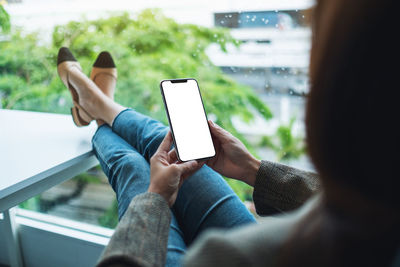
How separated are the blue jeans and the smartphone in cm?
5

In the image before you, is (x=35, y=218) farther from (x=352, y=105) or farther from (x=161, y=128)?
(x=352, y=105)

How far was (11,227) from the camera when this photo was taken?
1.19 metres

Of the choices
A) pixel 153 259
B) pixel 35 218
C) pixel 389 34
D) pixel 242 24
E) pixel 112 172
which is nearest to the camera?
pixel 389 34

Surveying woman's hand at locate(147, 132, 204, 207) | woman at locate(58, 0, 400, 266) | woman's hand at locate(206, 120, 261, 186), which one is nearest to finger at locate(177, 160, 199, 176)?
woman's hand at locate(147, 132, 204, 207)

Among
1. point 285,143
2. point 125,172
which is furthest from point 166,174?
point 285,143

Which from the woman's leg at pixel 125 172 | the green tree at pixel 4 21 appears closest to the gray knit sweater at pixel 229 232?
the woman's leg at pixel 125 172

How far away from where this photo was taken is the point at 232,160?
2.56 feet

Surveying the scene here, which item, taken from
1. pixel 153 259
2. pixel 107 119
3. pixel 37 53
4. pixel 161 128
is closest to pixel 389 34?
pixel 153 259

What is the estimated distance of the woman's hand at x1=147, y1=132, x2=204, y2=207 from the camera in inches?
23.3

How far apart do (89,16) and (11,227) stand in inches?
32.1

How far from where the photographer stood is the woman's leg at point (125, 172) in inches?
24.3

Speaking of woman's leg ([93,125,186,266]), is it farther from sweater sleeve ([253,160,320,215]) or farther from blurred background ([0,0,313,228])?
blurred background ([0,0,313,228])

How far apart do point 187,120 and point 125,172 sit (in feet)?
0.59

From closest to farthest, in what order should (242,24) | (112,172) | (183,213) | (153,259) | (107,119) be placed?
(153,259), (183,213), (112,172), (107,119), (242,24)
